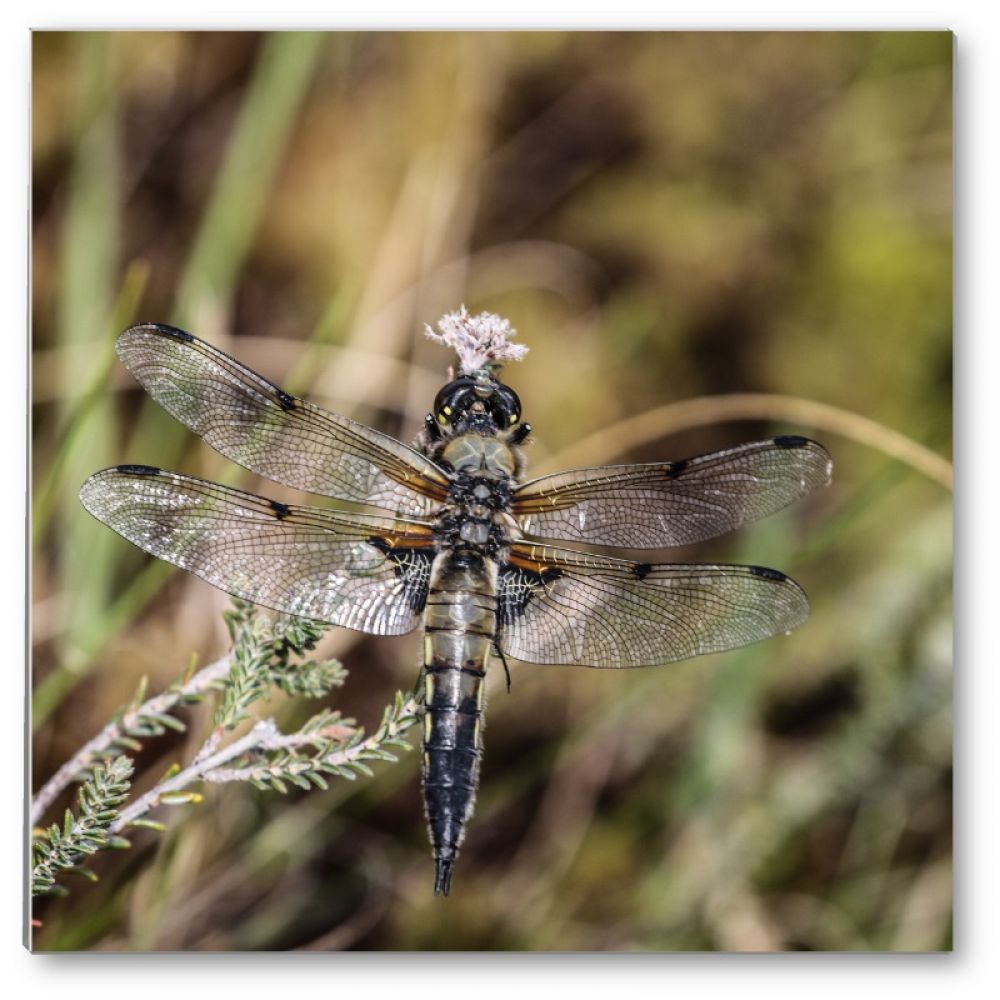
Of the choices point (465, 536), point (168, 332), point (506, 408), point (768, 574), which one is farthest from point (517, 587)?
point (168, 332)

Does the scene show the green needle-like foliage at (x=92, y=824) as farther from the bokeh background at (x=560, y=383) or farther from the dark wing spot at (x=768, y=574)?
the dark wing spot at (x=768, y=574)

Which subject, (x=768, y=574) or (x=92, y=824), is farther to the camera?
(x=768, y=574)

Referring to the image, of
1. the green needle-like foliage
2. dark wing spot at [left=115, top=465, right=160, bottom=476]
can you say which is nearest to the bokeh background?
the green needle-like foliage

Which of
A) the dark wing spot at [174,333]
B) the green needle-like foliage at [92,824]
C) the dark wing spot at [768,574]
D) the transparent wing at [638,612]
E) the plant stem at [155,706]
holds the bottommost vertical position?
the green needle-like foliage at [92,824]

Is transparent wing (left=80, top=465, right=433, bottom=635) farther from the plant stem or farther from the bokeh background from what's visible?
the bokeh background

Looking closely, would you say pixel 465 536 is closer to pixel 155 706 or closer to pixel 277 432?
pixel 277 432

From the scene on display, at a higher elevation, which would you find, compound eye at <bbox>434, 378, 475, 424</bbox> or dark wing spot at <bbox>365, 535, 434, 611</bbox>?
compound eye at <bbox>434, 378, 475, 424</bbox>

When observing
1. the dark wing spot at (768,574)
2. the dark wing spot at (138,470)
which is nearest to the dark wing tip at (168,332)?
the dark wing spot at (138,470)
